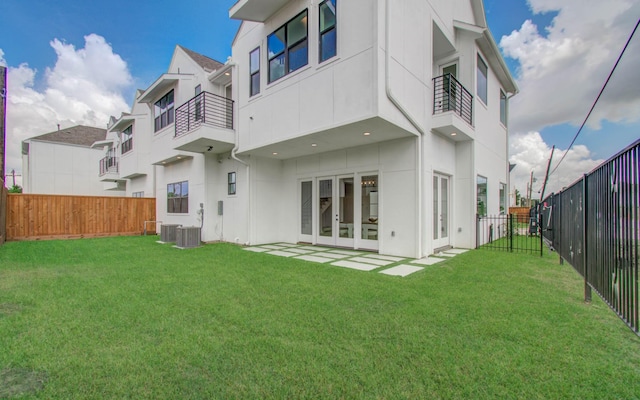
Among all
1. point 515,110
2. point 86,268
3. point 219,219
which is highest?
point 515,110

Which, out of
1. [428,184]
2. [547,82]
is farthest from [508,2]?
[428,184]

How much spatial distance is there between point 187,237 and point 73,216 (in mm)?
7193

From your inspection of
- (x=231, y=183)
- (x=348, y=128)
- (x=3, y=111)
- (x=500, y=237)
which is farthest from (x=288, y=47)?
(x=500, y=237)

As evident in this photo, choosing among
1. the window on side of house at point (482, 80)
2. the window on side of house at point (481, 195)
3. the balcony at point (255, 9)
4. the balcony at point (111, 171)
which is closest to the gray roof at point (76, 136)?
the balcony at point (111, 171)

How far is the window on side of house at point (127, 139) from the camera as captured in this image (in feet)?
55.7

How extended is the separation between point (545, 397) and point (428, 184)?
5829mm

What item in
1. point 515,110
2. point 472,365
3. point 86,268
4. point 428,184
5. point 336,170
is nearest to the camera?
point 472,365

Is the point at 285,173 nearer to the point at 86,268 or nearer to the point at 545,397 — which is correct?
the point at 86,268

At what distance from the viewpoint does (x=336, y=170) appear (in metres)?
8.70

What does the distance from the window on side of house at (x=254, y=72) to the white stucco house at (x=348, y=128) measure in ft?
0.14

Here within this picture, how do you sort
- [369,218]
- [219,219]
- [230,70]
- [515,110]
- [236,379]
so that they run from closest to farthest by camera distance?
[236,379], [369,218], [230,70], [219,219], [515,110]

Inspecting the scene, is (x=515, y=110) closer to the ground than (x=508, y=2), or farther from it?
closer to the ground

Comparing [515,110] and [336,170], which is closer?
[336,170]

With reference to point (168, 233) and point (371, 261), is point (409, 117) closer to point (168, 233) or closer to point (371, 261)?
point (371, 261)
